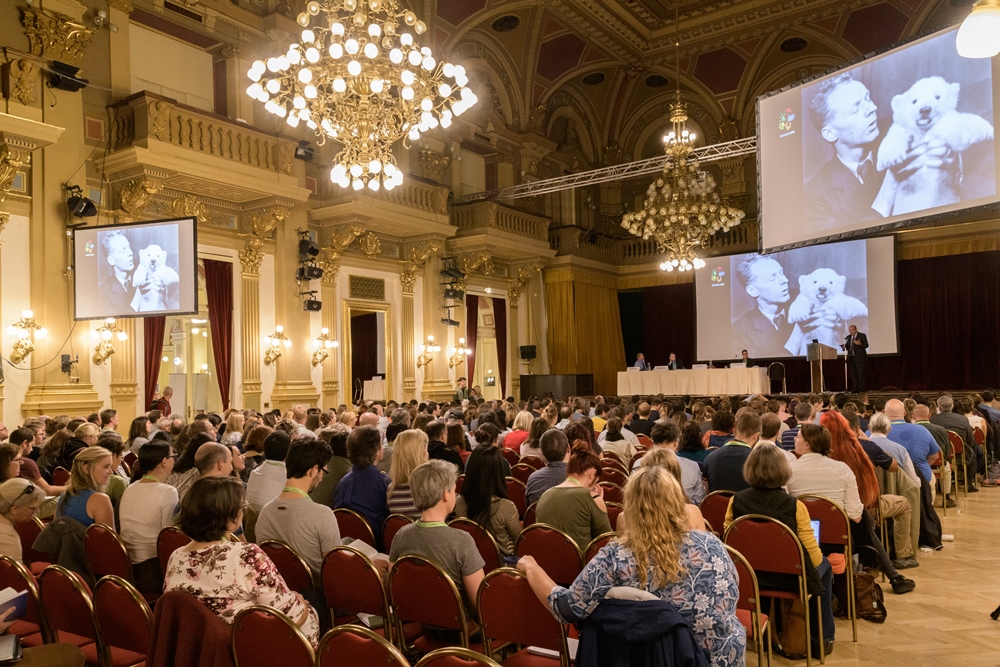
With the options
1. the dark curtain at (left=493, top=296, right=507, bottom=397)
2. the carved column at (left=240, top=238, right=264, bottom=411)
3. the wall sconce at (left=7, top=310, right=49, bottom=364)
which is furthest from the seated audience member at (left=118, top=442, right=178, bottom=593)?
the dark curtain at (left=493, top=296, right=507, bottom=397)

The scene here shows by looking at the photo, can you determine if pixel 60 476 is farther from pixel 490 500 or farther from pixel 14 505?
pixel 490 500

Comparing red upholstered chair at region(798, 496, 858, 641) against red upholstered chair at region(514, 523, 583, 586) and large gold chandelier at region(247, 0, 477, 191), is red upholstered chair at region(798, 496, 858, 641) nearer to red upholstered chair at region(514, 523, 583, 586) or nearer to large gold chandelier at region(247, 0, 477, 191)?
red upholstered chair at region(514, 523, 583, 586)

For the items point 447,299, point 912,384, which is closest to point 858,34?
point 912,384

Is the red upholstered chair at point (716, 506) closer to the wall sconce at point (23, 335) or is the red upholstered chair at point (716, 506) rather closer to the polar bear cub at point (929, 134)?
the polar bear cub at point (929, 134)

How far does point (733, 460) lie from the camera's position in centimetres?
468

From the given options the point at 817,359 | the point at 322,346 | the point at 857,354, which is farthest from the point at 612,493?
the point at 857,354

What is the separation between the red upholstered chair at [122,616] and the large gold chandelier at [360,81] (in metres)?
5.27

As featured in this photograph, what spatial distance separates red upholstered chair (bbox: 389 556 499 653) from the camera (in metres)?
2.79

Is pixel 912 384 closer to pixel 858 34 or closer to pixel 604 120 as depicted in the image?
pixel 858 34

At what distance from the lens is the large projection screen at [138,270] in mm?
9641

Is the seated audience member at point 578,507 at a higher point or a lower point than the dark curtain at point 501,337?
lower

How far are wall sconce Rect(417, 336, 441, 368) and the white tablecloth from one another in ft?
3.03

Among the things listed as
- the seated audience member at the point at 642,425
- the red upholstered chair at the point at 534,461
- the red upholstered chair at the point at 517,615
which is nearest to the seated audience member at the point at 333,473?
the red upholstered chair at the point at 534,461

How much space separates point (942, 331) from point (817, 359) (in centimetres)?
571
